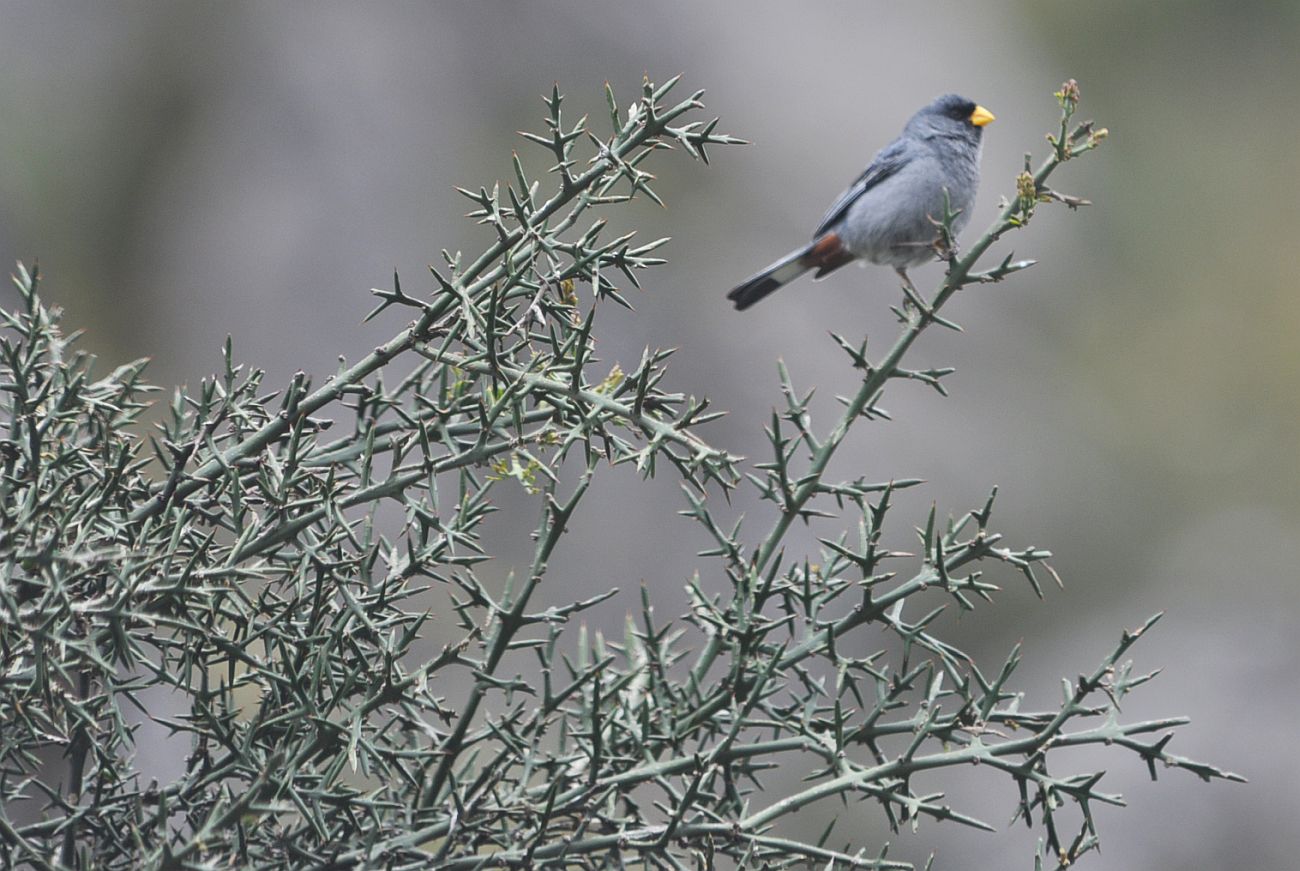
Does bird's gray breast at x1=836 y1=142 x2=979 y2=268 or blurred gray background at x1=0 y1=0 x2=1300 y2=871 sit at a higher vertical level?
blurred gray background at x1=0 y1=0 x2=1300 y2=871

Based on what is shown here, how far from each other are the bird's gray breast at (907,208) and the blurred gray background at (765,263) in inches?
132

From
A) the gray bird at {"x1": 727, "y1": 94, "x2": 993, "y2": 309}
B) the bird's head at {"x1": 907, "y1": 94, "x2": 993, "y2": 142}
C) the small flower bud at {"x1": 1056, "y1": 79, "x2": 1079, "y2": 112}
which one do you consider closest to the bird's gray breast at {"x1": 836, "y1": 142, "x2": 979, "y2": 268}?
the gray bird at {"x1": 727, "y1": 94, "x2": 993, "y2": 309}

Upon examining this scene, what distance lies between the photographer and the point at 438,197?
30.5 ft

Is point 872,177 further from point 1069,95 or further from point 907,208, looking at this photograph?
point 1069,95

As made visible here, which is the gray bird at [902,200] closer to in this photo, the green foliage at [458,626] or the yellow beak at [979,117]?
the yellow beak at [979,117]

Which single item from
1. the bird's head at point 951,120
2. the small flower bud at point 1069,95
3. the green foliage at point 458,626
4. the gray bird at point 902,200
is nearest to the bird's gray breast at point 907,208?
the gray bird at point 902,200

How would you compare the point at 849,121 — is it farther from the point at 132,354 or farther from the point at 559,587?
the point at 132,354

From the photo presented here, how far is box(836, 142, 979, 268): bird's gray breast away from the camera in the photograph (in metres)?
4.57

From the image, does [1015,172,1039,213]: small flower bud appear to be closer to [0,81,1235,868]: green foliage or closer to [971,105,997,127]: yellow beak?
[0,81,1235,868]: green foliage

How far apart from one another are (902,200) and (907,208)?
51 millimetres

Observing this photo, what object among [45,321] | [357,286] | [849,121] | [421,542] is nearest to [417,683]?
[421,542]

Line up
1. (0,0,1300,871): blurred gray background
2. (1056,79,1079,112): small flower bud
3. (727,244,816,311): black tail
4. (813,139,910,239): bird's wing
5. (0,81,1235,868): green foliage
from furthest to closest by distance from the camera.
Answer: (0,0,1300,871): blurred gray background → (813,139,910,239): bird's wing → (727,244,816,311): black tail → (1056,79,1079,112): small flower bud → (0,81,1235,868): green foliage

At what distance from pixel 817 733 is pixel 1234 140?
11.7 metres

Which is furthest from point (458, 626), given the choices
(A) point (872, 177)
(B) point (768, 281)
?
(A) point (872, 177)
